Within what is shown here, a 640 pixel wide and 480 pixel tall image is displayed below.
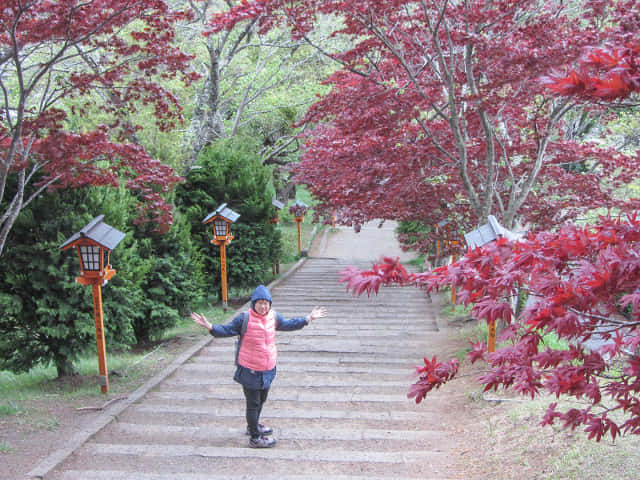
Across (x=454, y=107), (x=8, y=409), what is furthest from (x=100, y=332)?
(x=454, y=107)

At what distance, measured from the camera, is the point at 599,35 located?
6668 millimetres

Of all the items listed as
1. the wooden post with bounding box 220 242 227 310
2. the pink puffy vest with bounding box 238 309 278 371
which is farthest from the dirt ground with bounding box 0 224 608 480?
the wooden post with bounding box 220 242 227 310

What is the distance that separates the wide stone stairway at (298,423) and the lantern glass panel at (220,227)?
8.73 feet

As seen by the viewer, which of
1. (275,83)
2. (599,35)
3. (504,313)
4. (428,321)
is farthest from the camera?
(275,83)

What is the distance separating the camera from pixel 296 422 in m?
5.35

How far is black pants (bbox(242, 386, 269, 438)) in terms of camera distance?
→ 4.61 metres

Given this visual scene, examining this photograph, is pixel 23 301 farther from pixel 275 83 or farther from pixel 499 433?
pixel 275 83

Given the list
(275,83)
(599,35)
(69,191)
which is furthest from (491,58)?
(275,83)

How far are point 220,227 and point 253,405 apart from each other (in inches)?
256

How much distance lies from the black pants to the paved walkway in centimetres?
18

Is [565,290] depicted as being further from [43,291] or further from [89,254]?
[43,291]

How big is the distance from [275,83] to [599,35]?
38.7 feet

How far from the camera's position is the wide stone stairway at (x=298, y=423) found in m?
4.29

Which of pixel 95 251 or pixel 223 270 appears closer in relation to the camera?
pixel 95 251
